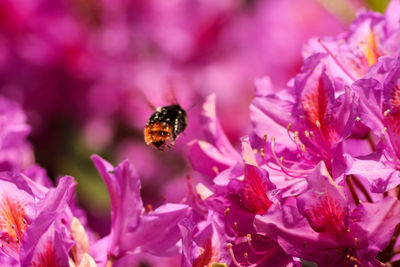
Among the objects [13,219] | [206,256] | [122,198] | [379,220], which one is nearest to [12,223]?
[13,219]

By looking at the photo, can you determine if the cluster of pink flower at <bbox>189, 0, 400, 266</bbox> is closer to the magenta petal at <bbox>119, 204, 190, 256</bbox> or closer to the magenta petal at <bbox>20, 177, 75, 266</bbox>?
the magenta petal at <bbox>119, 204, 190, 256</bbox>

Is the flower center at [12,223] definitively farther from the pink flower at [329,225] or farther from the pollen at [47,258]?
the pink flower at [329,225]

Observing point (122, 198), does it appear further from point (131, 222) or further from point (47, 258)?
point (47, 258)

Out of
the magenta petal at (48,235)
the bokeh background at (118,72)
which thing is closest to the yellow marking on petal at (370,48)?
the magenta petal at (48,235)

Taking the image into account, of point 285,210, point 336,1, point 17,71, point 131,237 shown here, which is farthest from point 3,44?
point 285,210

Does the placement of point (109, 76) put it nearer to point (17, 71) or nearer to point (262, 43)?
point (17, 71)

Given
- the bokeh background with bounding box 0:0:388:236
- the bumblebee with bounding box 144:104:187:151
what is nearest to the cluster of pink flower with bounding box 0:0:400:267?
the bumblebee with bounding box 144:104:187:151
